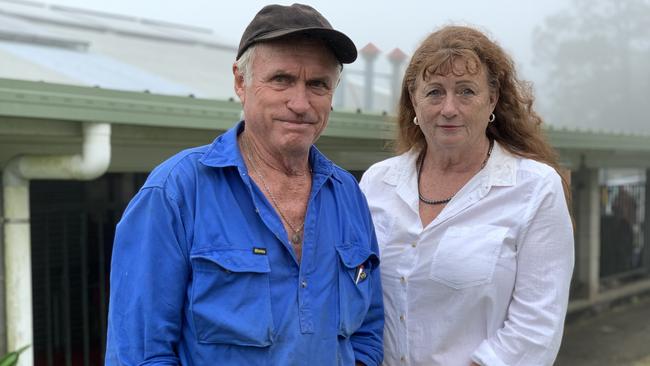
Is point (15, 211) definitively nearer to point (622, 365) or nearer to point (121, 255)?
point (121, 255)

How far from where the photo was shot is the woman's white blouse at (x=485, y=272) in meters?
1.99

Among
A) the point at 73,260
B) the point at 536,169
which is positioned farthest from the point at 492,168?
the point at 73,260

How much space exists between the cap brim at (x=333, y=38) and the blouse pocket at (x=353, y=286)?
0.50 metres

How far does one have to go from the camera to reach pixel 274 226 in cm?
169

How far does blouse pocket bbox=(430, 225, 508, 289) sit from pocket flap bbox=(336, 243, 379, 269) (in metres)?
0.23

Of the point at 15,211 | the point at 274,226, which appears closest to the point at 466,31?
the point at 274,226

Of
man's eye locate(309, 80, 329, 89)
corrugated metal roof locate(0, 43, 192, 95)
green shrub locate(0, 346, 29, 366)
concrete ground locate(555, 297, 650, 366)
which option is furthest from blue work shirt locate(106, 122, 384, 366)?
concrete ground locate(555, 297, 650, 366)

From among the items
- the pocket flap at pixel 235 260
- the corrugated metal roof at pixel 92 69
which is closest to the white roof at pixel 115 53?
the corrugated metal roof at pixel 92 69

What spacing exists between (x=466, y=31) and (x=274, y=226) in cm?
88

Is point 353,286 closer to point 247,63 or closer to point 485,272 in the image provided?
point 485,272

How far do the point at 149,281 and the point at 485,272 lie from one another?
3.16ft

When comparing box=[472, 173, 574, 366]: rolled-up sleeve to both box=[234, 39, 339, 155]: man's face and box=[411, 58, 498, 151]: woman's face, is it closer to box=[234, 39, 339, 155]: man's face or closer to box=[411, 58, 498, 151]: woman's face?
box=[411, 58, 498, 151]: woman's face

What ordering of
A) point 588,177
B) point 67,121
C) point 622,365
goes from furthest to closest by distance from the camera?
1. point 588,177
2. point 622,365
3. point 67,121

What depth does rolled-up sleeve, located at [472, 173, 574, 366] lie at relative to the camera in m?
1.98
